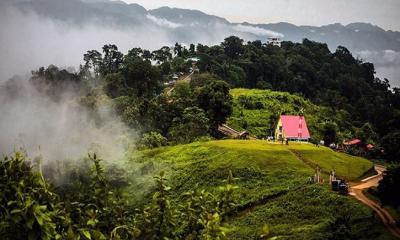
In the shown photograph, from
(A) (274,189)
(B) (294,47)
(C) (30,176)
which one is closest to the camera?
(C) (30,176)

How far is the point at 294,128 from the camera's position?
49281mm

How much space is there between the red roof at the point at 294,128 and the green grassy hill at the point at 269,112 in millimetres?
12023

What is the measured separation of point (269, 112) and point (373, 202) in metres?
42.3

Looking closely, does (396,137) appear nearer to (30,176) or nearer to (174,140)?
(174,140)

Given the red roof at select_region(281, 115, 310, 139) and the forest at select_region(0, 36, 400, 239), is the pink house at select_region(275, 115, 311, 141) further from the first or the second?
the forest at select_region(0, 36, 400, 239)

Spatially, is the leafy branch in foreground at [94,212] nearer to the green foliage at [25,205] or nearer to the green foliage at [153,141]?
the green foliage at [25,205]

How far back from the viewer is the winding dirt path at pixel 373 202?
24802 millimetres

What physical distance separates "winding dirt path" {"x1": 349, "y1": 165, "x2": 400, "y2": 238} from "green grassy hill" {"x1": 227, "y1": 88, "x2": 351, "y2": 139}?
82.4 ft

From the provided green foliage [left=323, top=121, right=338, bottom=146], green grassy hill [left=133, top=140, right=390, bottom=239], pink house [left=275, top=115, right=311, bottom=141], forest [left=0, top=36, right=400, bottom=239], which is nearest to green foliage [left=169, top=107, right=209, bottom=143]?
forest [left=0, top=36, right=400, bottom=239]

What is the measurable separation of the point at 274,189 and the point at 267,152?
7.15 metres

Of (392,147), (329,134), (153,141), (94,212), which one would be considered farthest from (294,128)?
(94,212)

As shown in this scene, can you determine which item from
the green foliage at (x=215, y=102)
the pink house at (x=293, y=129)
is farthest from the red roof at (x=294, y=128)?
the green foliage at (x=215, y=102)

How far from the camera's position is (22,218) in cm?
554

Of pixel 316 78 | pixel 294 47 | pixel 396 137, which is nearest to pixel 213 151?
pixel 396 137
